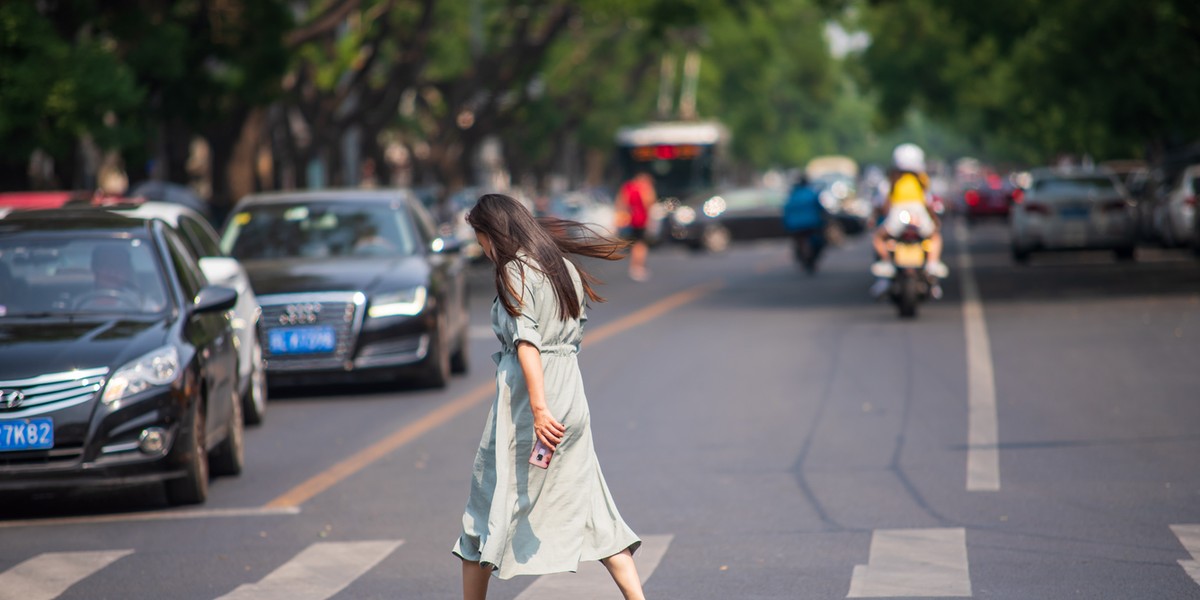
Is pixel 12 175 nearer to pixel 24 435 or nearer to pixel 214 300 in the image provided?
pixel 214 300

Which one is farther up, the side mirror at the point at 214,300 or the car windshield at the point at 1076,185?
the side mirror at the point at 214,300

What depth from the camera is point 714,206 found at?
150 feet

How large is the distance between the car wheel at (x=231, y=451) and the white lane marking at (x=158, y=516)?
1066 millimetres

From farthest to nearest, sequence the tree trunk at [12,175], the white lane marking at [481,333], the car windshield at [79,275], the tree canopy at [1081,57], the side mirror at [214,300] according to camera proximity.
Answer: the tree canopy at [1081,57]
the tree trunk at [12,175]
the white lane marking at [481,333]
the car windshield at [79,275]
the side mirror at [214,300]

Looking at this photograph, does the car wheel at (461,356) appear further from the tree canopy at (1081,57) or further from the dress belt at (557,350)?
the tree canopy at (1081,57)

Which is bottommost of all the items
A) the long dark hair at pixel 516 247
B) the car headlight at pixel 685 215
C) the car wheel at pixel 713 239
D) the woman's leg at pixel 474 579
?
the car wheel at pixel 713 239

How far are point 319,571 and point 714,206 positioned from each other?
125 feet

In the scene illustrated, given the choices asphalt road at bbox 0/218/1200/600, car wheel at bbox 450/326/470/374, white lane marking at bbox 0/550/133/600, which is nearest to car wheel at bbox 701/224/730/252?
asphalt road at bbox 0/218/1200/600

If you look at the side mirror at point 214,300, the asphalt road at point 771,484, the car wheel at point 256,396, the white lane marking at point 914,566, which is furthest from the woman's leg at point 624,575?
the car wheel at point 256,396

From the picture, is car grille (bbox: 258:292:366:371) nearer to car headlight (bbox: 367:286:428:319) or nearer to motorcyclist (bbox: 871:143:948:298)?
car headlight (bbox: 367:286:428:319)

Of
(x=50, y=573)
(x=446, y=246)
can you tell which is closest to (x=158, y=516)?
(x=50, y=573)

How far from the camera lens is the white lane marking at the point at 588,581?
733 centimetres

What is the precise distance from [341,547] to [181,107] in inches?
834

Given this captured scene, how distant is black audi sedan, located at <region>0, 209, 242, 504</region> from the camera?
29.8 ft
